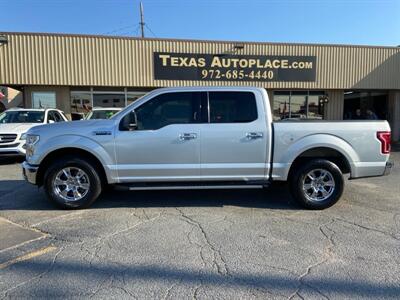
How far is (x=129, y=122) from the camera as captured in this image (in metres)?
5.21

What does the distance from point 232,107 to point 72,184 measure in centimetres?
292

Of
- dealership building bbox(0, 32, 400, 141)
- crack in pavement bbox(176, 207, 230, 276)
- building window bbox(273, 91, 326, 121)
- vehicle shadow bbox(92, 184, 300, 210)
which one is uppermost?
dealership building bbox(0, 32, 400, 141)

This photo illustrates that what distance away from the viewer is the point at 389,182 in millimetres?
7625

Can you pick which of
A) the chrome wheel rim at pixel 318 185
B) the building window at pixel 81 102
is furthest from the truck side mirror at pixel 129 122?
the building window at pixel 81 102

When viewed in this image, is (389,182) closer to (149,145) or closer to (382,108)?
(149,145)

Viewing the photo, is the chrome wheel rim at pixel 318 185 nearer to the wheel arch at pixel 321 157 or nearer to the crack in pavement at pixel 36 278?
the wheel arch at pixel 321 157

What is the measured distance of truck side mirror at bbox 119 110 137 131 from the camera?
17.1ft

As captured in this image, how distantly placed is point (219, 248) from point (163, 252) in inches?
26.2

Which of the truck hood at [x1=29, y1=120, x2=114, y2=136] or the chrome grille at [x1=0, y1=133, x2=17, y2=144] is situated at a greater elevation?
the truck hood at [x1=29, y1=120, x2=114, y2=136]

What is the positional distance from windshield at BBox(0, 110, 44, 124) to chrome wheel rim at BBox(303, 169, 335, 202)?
9.47 meters

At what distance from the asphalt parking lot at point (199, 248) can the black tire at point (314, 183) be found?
0.60 feet

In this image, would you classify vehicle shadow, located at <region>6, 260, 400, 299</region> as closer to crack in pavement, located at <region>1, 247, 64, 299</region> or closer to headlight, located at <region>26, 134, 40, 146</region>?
crack in pavement, located at <region>1, 247, 64, 299</region>

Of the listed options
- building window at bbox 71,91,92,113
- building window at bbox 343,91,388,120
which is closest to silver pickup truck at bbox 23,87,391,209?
building window at bbox 71,91,92,113

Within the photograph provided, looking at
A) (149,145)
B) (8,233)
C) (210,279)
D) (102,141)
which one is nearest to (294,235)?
(210,279)
